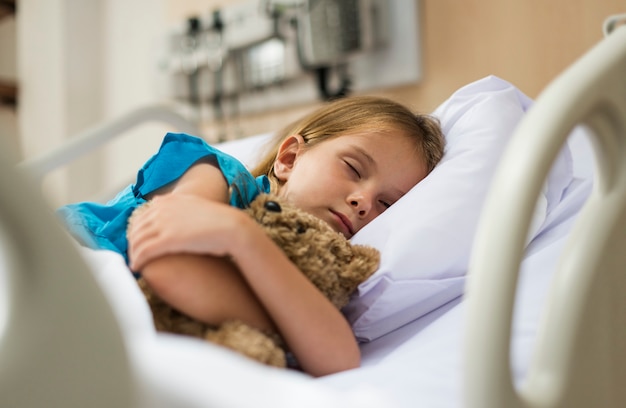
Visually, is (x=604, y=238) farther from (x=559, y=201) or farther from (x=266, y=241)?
(x=559, y=201)

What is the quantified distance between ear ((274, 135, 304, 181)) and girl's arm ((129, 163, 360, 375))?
0.35m

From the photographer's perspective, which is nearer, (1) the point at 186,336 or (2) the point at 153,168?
(1) the point at 186,336

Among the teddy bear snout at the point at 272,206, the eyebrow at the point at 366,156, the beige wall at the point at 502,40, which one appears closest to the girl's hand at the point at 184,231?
the teddy bear snout at the point at 272,206

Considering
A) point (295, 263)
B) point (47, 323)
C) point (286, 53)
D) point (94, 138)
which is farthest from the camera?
point (286, 53)

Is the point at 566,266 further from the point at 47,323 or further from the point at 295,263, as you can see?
the point at 47,323

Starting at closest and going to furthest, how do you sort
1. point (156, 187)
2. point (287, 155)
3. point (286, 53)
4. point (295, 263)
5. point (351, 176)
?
1. point (295, 263)
2. point (156, 187)
3. point (351, 176)
4. point (287, 155)
5. point (286, 53)

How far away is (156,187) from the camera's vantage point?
2.46ft

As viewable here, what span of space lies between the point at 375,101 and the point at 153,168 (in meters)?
0.44

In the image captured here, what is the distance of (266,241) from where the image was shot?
572 mm

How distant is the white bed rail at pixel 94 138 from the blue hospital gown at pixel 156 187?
578 millimetres

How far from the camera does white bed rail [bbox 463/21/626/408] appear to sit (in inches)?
15.3

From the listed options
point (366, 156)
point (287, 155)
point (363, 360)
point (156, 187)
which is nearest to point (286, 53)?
point (287, 155)

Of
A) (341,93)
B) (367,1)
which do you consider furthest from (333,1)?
(341,93)

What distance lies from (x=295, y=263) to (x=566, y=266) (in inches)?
10.7
